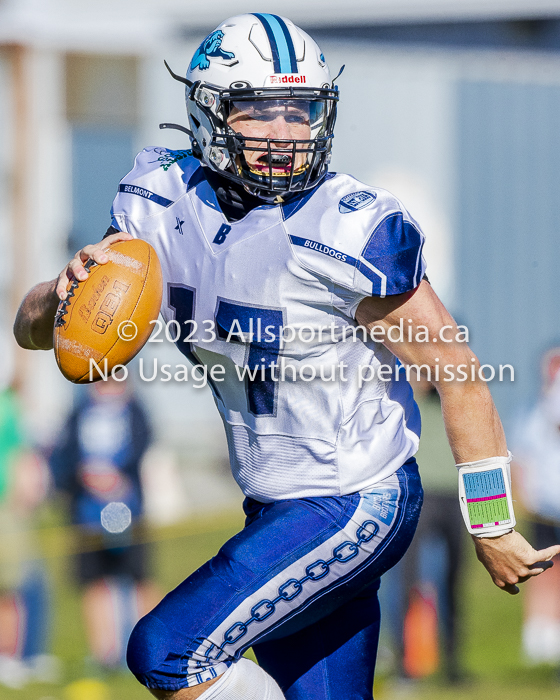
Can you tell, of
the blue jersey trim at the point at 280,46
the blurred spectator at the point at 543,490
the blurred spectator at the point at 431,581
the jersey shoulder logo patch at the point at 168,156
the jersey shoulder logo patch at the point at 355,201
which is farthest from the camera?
the blurred spectator at the point at 543,490

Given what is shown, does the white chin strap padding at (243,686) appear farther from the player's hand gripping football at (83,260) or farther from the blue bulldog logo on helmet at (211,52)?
the blue bulldog logo on helmet at (211,52)

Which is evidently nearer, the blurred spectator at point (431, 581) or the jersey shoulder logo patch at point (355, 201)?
the jersey shoulder logo patch at point (355, 201)

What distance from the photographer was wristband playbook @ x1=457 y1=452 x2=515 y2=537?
2695mm

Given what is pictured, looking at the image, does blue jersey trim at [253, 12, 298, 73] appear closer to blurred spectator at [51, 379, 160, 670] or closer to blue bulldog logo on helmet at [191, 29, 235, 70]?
blue bulldog logo on helmet at [191, 29, 235, 70]

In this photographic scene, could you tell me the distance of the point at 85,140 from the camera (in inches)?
538

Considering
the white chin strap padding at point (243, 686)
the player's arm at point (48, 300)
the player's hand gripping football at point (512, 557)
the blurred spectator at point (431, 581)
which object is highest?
the player's arm at point (48, 300)

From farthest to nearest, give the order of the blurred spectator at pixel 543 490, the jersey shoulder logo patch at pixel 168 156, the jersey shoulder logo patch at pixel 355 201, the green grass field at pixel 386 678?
the blurred spectator at pixel 543 490, the green grass field at pixel 386 678, the jersey shoulder logo patch at pixel 168 156, the jersey shoulder logo patch at pixel 355 201

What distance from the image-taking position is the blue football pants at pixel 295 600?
253 cm

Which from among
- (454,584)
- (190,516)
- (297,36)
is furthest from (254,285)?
(190,516)

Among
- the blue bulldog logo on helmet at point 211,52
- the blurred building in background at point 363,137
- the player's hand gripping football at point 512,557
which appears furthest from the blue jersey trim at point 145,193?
the blurred building in background at point 363,137

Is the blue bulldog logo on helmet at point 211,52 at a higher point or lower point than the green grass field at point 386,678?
higher

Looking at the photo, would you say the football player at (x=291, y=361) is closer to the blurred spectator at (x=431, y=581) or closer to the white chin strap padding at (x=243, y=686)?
the white chin strap padding at (x=243, y=686)

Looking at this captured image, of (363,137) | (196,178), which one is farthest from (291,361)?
(363,137)

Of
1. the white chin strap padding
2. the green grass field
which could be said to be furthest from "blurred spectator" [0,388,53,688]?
the white chin strap padding
